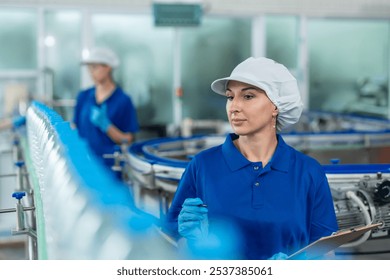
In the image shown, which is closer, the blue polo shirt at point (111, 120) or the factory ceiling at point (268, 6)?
the blue polo shirt at point (111, 120)

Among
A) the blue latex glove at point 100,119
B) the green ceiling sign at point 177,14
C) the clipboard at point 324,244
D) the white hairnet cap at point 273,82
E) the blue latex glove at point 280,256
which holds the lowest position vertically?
the blue latex glove at point 280,256

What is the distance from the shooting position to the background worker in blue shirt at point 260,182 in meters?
0.99

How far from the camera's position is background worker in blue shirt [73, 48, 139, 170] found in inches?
85.0

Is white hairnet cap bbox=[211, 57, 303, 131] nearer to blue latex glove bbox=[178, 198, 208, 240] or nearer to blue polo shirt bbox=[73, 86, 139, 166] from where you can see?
blue latex glove bbox=[178, 198, 208, 240]

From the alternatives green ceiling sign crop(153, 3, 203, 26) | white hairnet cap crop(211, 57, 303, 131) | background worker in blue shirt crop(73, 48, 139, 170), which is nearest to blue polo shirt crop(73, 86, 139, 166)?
background worker in blue shirt crop(73, 48, 139, 170)

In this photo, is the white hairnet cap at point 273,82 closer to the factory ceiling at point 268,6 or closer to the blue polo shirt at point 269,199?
the blue polo shirt at point 269,199

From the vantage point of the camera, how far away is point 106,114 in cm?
219

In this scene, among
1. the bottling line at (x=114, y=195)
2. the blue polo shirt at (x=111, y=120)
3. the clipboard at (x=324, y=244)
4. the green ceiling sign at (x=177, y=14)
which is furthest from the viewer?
the green ceiling sign at (x=177, y=14)

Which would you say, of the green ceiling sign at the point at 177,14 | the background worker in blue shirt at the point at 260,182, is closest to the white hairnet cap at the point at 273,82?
the background worker in blue shirt at the point at 260,182

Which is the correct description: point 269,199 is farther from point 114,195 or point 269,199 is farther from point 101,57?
point 101,57

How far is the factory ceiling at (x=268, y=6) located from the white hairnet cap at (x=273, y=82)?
10.2ft

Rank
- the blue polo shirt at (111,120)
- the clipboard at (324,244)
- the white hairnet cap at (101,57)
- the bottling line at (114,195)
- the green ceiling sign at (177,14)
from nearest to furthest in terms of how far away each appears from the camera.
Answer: the bottling line at (114,195) → the clipboard at (324,244) → the white hairnet cap at (101,57) → the blue polo shirt at (111,120) → the green ceiling sign at (177,14)

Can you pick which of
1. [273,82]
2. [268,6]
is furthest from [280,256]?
[268,6]

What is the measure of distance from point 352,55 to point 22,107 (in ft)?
7.50
